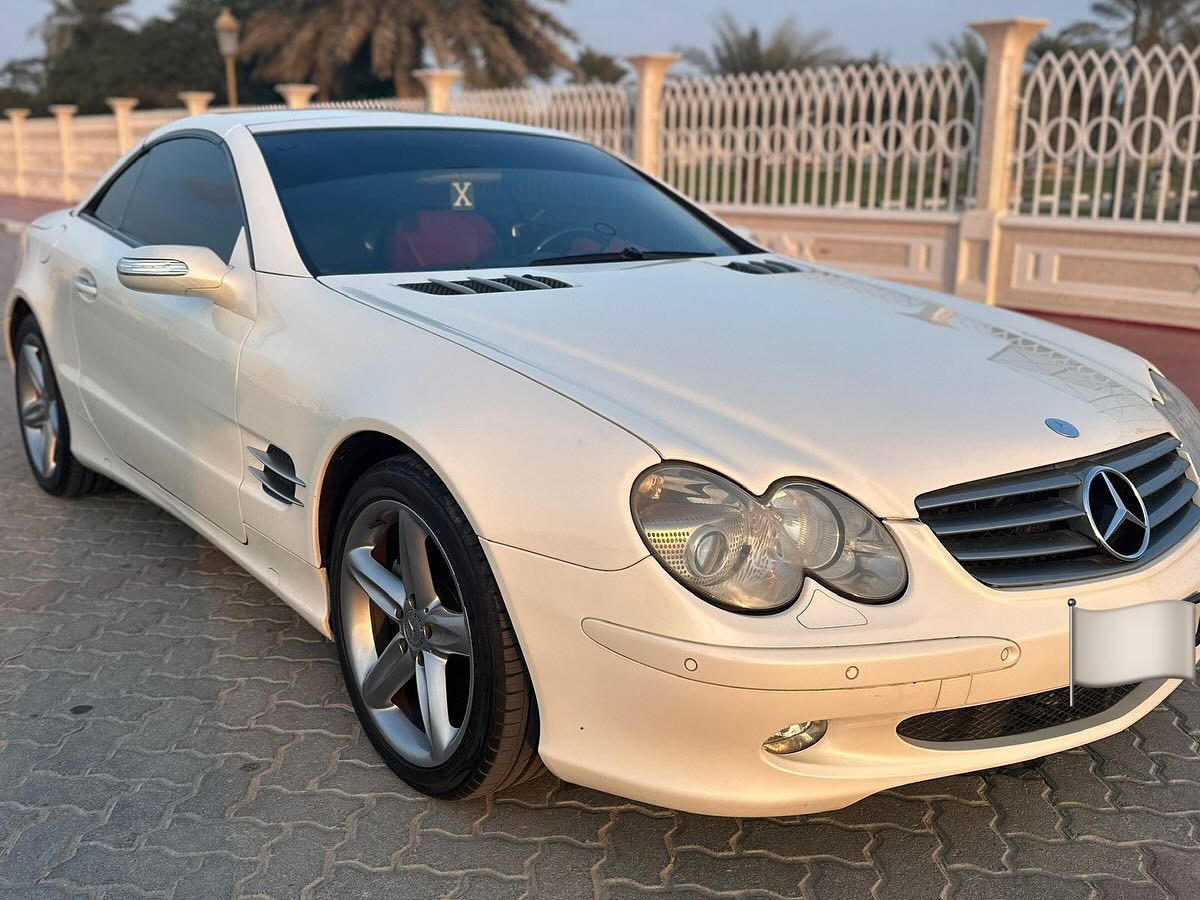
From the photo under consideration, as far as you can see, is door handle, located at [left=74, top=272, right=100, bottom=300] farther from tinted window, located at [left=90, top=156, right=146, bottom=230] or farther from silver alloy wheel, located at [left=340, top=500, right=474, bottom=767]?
silver alloy wheel, located at [left=340, top=500, right=474, bottom=767]

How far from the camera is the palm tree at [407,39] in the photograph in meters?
28.7

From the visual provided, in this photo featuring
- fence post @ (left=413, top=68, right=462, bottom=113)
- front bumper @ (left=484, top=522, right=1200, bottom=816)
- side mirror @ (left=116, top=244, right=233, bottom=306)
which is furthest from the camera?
fence post @ (left=413, top=68, right=462, bottom=113)

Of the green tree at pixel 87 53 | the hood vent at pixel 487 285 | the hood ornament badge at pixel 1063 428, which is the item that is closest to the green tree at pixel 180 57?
the green tree at pixel 87 53

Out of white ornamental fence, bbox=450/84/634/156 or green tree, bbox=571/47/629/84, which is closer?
white ornamental fence, bbox=450/84/634/156

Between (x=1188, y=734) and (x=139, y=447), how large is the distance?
3.12m

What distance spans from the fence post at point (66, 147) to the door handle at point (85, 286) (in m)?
24.5

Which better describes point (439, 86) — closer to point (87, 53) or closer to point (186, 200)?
point (186, 200)

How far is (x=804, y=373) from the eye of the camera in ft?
8.20

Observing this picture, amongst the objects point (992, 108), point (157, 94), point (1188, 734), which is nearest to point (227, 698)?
point (1188, 734)

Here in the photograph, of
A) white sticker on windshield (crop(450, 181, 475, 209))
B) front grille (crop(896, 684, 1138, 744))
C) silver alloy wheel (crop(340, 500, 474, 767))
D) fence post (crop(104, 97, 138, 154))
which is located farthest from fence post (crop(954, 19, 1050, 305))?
fence post (crop(104, 97, 138, 154))

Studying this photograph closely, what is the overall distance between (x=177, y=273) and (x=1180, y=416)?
2.58 metres

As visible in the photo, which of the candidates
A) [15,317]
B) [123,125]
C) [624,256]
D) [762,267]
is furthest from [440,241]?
[123,125]

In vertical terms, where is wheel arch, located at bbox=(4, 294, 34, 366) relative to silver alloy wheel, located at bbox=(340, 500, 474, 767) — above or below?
above

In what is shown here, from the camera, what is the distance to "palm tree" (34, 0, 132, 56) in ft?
150
